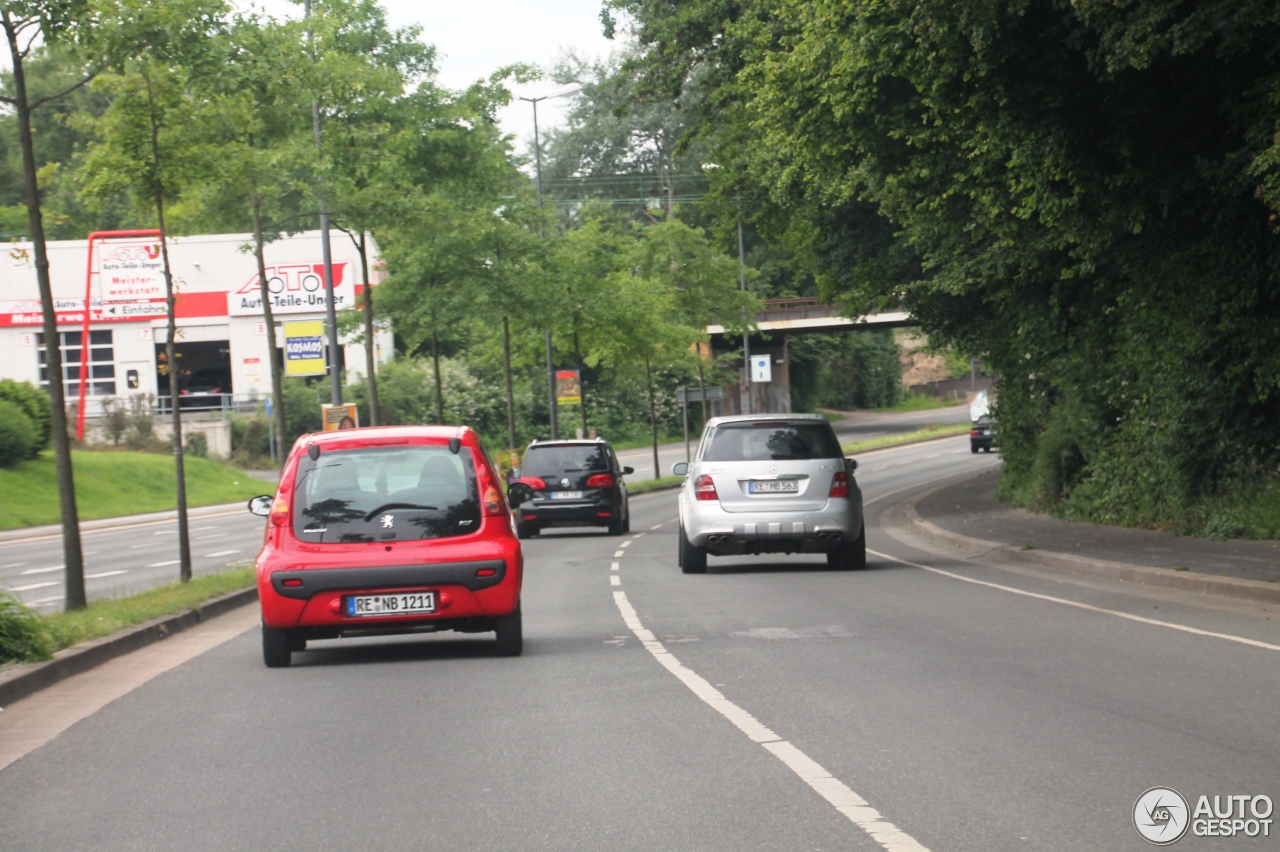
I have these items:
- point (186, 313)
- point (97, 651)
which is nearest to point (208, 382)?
point (186, 313)

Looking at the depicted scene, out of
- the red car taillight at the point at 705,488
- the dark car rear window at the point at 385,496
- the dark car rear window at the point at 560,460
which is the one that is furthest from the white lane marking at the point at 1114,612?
the dark car rear window at the point at 560,460

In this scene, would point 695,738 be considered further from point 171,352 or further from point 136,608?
point 171,352

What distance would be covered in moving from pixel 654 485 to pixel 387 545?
3905cm

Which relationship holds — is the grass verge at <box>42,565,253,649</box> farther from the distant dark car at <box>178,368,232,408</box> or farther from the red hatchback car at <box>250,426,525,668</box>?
the distant dark car at <box>178,368,232,408</box>

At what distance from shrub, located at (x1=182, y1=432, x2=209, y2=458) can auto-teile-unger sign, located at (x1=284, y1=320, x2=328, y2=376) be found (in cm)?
500

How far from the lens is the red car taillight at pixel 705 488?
17719 mm

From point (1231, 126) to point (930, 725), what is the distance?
9448 mm

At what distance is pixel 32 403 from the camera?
4409cm

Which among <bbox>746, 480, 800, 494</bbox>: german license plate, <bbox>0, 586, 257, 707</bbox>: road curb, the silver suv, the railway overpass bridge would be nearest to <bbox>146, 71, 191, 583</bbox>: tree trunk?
<bbox>0, 586, 257, 707</bbox>: road curb

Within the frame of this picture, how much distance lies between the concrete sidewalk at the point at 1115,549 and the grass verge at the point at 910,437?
3635cm

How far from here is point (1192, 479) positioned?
2011 cm

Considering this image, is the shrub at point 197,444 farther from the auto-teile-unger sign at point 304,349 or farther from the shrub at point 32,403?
the shrub at point 32,403

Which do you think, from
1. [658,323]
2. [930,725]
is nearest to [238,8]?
[930,725]

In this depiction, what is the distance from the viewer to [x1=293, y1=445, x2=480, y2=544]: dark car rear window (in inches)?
425
